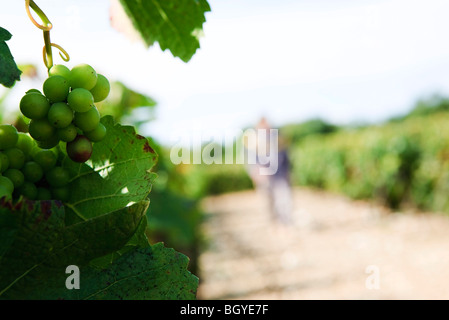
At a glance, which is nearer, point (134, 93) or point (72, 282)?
point (72, 282)

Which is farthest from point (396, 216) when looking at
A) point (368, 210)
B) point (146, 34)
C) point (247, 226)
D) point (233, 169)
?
point (233, 169)

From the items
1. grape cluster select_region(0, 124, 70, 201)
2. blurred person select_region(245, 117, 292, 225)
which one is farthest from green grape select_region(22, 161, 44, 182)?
blurred person select_region(245, 117, 292, 225)

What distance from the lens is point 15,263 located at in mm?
489

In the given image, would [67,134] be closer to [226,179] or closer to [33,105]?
[33,105]

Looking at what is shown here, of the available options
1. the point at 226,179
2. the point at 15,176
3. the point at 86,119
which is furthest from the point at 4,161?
the point at 226,179

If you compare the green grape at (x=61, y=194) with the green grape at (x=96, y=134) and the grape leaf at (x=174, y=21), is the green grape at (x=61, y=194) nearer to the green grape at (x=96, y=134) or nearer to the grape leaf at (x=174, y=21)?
the green grape at (x=96, y=134)

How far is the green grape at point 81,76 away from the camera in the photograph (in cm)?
62

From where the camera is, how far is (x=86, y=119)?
61 centimetres

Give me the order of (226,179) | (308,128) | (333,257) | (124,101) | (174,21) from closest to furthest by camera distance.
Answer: (174,21) < (124,101) < (333,257) < (226,179) < (308,128)

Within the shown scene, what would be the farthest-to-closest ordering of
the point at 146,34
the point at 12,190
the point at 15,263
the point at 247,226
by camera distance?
the point at 247,226, the point at 146,34, the point at 12,190, the point at 15,263

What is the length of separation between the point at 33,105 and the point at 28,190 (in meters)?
0.12

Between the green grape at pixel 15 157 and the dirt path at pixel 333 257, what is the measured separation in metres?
5.67
